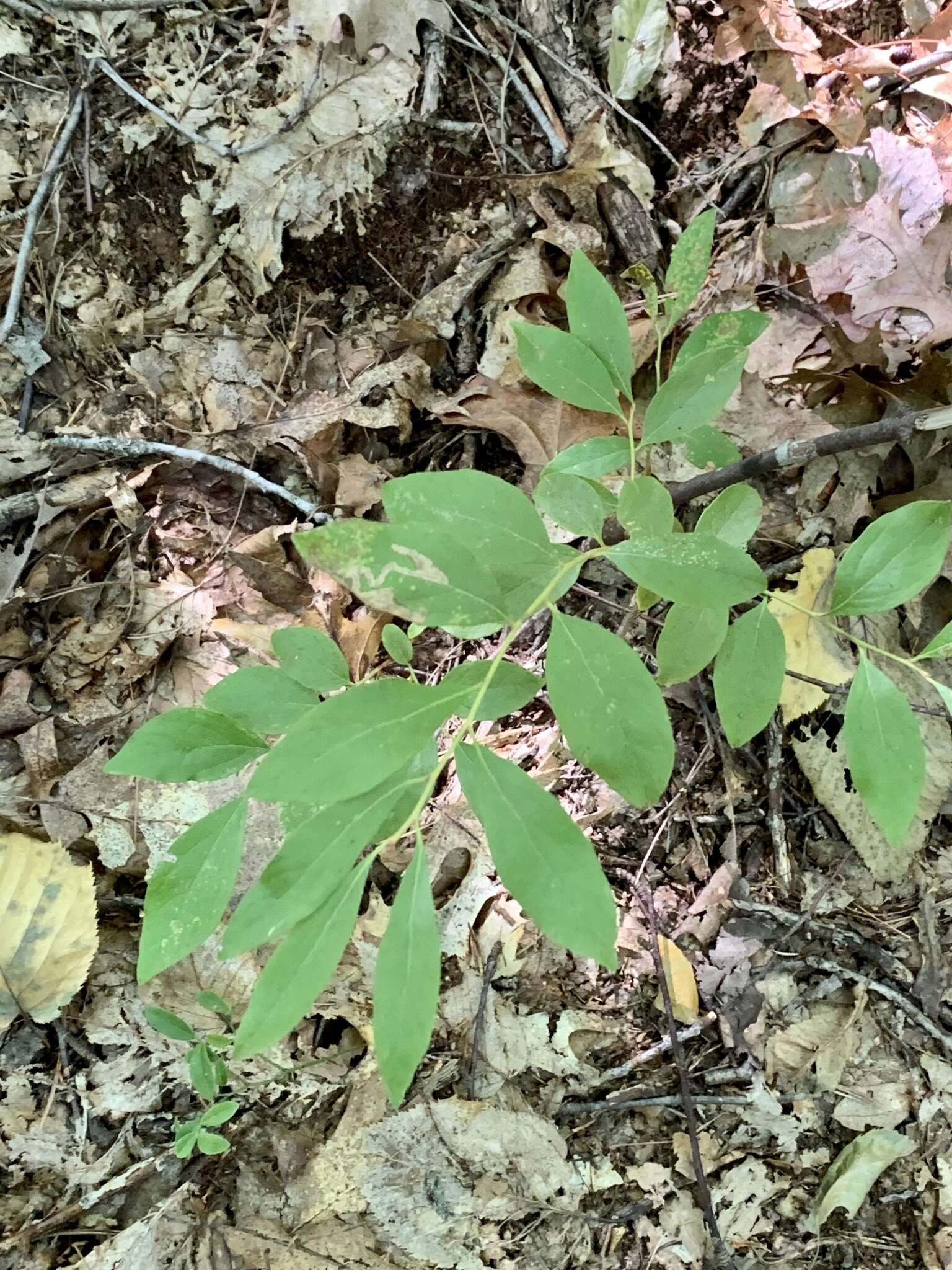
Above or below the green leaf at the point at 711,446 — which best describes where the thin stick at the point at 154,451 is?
below

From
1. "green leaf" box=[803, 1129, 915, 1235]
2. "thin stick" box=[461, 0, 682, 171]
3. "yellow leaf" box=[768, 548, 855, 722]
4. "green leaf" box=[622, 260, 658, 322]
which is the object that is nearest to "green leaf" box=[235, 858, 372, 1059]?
"green leaf" box=[622, 260, 658, 322]

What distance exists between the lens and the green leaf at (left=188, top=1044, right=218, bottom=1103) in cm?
154

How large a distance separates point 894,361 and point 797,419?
23 centimetres

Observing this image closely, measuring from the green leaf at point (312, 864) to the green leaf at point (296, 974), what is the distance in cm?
2

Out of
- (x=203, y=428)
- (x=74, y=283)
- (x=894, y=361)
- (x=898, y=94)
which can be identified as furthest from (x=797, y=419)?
(x=74, y=283)

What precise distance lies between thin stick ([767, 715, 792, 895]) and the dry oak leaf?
794mm

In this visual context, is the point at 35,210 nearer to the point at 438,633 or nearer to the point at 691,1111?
the point at 438,633

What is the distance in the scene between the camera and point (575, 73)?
1902mm

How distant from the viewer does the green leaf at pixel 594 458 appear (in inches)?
51.4

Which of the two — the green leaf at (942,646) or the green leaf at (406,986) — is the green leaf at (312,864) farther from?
the green leaf at (942,646)

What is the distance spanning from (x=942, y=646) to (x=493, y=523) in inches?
27.3

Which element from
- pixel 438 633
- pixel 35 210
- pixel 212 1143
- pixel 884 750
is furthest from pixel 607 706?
pixel 35 210

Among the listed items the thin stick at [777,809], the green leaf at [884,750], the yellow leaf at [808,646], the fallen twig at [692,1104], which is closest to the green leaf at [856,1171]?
the fallen twig at [692,1104]

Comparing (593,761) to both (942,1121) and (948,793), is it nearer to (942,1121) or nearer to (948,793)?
(948,793)
